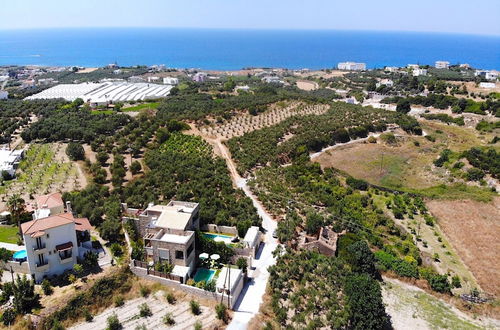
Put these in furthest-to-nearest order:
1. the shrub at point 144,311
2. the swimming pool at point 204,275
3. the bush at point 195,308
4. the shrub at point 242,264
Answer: the shrub at point 242,264 < the swimming pool at point 204,275 < the bush at point 195,308 < the shrub at point 144,311

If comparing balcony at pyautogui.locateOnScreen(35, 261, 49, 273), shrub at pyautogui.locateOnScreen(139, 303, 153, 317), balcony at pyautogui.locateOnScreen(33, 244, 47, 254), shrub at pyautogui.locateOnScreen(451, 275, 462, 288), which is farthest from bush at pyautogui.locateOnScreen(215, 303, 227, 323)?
shrub at pyautogui.locateOnScreen(451, 275, 462, 288)

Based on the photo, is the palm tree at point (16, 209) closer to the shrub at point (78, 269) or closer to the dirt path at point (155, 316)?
the shrub at point (78, 269)

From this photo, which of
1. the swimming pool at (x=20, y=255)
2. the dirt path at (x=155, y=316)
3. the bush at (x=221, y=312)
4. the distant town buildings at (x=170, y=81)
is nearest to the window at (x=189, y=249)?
the dirt path at (x=155, y=316)

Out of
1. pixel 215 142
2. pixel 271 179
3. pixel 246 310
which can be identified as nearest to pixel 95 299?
pixel 246 310

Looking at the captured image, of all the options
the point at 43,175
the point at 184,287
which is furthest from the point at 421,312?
the point at 43,175

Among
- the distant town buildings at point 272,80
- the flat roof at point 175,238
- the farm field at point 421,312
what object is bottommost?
the farm field at point 421,312

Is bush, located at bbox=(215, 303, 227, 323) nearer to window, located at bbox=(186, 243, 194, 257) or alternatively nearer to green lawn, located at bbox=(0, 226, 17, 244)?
window, located at bbox=(186, 243, 194, 257)
